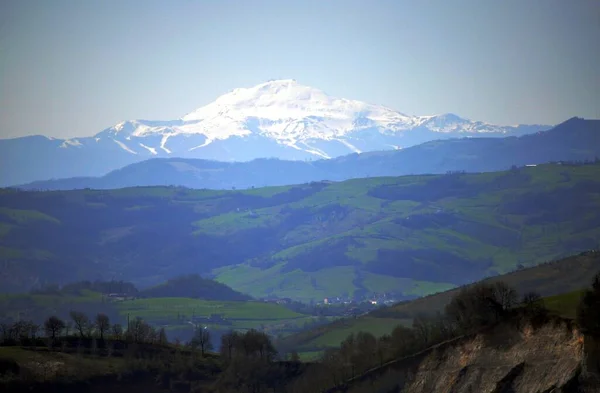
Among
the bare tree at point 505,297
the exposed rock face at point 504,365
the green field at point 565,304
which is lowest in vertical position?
the exposed rock face at point 504,365

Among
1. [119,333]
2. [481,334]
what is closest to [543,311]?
[481,334]

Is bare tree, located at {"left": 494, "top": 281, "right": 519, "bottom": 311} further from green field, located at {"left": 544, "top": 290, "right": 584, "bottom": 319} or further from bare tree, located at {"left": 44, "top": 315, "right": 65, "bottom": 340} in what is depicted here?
bare tree, located at {"left": 44, "top": 315, "right": 65, "bottom": 340}

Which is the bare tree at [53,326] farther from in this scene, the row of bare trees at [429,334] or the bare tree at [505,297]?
the bare tree at [505,297]

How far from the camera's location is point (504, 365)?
108438 mm

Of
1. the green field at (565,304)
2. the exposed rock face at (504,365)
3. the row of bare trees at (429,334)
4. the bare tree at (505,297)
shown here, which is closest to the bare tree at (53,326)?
the row of bare trees at (429,334)

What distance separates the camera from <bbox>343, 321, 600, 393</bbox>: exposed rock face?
9731cm

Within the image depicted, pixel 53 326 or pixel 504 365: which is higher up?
pixel 53 326

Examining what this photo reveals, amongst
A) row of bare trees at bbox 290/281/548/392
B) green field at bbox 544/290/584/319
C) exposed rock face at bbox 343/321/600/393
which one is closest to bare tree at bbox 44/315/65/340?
row of bare trees at bbox 290/281/548/392

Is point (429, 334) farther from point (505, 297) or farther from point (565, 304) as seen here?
point (565, 304)

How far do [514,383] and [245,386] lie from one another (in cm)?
5441

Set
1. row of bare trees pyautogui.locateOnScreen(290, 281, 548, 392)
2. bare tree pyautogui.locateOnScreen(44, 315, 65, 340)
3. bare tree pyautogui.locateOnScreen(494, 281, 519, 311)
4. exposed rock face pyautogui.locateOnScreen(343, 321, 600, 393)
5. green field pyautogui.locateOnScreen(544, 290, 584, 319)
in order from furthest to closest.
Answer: bare tree pyautogui.locateOnScreen(44, 315, 65, 340), bare tree pyautogui.locateOnScreen(494, 281, 519, 311), row of bare trees pyautogui.locateOnScreen(290, 281, 548, 392), green field pyautogui.locateOnScreen(544, 290, 584, 319), exposed rock face pyautogui.locateOnScreen(343, 321, 600, 393)

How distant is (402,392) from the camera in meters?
124

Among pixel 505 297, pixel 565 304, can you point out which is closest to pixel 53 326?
pixel 505 297

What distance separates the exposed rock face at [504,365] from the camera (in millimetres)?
97312
